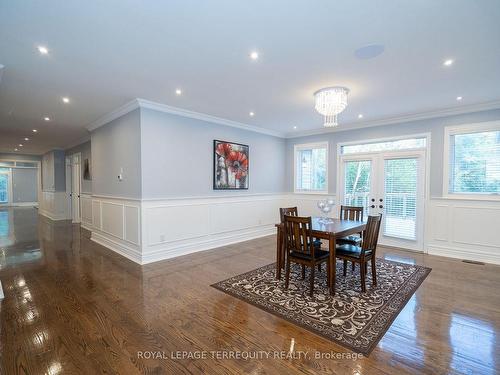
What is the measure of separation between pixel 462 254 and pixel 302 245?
345cm

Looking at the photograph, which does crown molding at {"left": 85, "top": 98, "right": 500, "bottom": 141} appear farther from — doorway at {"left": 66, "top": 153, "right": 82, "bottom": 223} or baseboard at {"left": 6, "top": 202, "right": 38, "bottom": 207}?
baseboard at {"left": 6, "top": 202, "right": 38, "bottom": 207}

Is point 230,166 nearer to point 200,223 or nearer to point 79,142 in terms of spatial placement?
point 200,223

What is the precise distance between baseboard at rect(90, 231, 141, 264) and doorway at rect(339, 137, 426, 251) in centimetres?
460

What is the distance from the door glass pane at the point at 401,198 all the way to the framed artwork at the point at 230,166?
301cm

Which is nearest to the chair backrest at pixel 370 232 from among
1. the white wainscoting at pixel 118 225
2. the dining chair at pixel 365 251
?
the dining chair at pixel 365 251

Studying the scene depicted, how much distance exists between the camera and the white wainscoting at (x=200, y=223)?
166 inches

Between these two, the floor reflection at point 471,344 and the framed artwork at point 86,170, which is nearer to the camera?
the floor reflection at point 471,344

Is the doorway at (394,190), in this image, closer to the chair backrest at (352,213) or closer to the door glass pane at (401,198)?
the door glass pane at (401,198)

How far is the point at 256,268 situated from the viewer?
3.85 metres

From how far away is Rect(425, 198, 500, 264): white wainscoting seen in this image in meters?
4.17

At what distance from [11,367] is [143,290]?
133 cm

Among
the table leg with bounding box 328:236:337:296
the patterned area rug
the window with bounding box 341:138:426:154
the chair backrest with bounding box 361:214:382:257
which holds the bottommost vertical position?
the patterned area rug

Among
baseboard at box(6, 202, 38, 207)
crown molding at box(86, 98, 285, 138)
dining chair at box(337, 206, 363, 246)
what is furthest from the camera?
baseboard at box(6, 202, 38, 207)

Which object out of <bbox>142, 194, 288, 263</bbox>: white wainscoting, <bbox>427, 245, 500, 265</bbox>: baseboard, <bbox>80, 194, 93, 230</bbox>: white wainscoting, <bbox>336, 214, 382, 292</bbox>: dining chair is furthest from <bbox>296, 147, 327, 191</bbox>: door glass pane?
<bbox>80, 194, 93, 230</bbox>: white wainscoting
